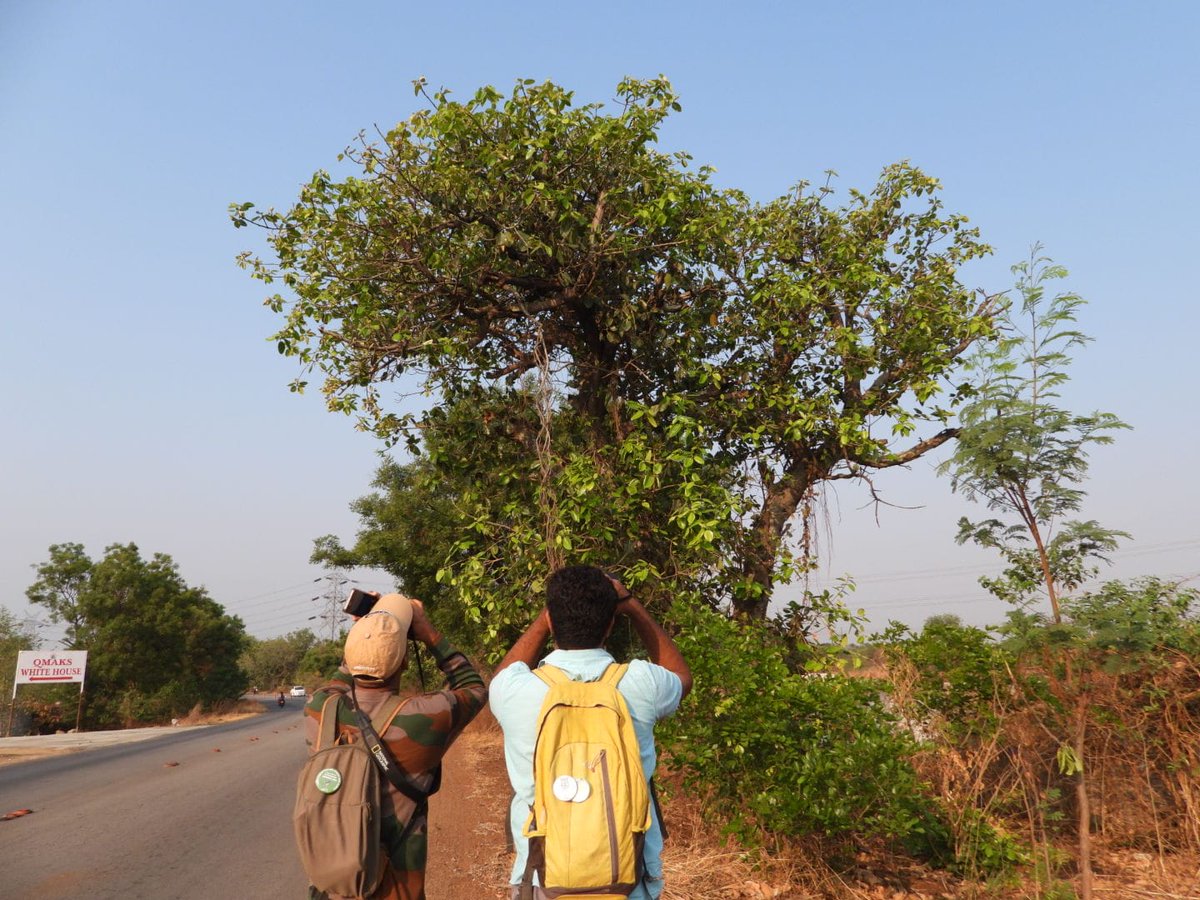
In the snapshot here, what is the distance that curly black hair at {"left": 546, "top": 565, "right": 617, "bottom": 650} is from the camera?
2.74 meters

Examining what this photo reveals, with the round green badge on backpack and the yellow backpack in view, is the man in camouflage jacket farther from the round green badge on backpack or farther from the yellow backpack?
the yellow backpack

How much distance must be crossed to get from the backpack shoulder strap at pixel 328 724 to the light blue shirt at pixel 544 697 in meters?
0.61

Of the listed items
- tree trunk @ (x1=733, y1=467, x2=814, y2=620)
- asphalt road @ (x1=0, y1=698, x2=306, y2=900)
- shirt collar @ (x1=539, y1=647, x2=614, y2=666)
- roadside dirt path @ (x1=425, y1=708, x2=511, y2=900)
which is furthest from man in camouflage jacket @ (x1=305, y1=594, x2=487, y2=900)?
tree trunk @ (x1=733, y1=467, x2=814, y2=620)

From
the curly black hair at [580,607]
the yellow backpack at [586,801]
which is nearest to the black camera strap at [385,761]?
the yellow backpack at [586,801]

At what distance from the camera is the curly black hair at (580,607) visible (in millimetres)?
2740

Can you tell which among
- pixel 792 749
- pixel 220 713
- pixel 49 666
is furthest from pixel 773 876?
pixel 220 713

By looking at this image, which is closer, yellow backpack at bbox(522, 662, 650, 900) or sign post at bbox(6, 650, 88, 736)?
yellow backpack at bbox(522, 662, 650, 900)

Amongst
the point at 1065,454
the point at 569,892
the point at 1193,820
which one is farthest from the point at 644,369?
the point at 569,892

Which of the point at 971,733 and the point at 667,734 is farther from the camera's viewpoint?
the point at 971,733

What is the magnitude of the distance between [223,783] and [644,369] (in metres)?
9.40

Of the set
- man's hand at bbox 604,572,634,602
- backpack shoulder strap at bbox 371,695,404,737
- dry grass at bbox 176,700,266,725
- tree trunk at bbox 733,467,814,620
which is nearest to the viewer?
man's hand at bbox 604,572,634,602

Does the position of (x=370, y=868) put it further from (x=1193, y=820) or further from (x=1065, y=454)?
(x=1065, y=454)

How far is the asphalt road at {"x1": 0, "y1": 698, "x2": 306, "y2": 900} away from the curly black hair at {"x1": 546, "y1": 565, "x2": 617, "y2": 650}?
523 cm

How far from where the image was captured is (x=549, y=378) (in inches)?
361
